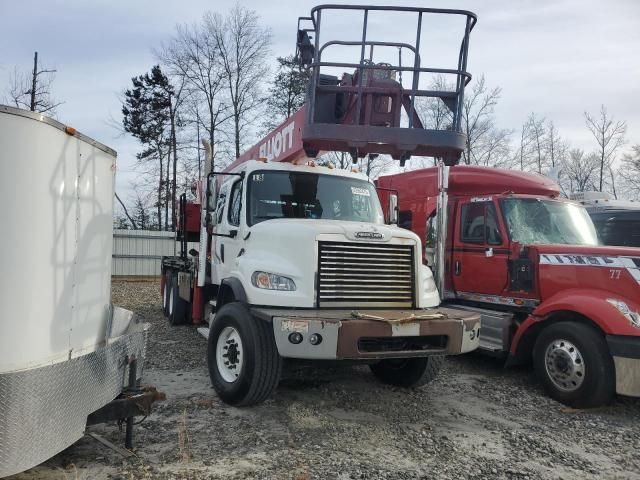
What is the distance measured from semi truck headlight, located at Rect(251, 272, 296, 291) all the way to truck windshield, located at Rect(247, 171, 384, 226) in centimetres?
96

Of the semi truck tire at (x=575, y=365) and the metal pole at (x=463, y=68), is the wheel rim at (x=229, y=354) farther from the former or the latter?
the semi truck tire at (x=575, y=365)

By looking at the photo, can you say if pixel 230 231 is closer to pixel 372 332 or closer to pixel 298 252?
pixel 298 252

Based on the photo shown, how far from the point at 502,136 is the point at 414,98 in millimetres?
31403

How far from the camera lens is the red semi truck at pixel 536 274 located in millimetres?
5738

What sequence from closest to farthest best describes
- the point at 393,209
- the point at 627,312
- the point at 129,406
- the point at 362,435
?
the point at 129,406 < the point at 362,435 < the point at 627,312 < the point at 393,209

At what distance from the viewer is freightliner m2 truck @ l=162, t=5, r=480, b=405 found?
16.3 feet

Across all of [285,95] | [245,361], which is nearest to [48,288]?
[245,361]

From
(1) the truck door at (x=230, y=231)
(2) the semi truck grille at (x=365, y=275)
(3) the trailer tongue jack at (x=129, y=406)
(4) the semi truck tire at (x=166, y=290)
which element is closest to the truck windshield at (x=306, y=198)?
(1) the truck door at (x=230, y=231)

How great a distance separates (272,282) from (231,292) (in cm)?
98

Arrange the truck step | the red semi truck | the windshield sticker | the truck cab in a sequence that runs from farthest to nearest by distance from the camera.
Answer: the truck cab < the truck step < the windshield sticker < the red semi truck

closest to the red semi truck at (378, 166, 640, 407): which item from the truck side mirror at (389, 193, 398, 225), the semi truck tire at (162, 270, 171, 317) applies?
the truck side mirror at (389, 193, 398, 225)

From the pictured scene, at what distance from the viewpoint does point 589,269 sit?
6254 millimetres

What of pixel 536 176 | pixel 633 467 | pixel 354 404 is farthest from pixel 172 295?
pixel 633 467

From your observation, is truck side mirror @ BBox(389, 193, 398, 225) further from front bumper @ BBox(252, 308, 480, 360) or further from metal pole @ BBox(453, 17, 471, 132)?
front bumper @ BBox(252, 308, 480, 360)
